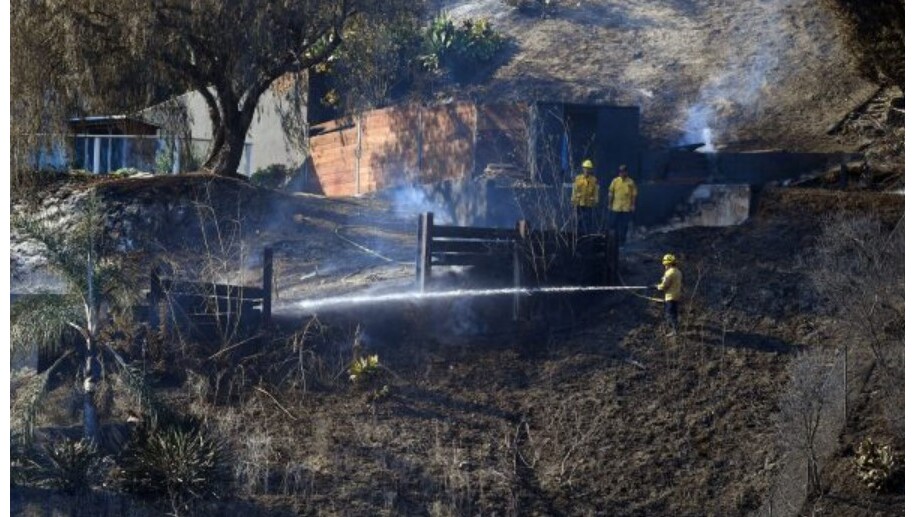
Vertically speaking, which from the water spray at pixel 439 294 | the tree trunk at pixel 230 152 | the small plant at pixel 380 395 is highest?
the tree trunk at pixel 230 152

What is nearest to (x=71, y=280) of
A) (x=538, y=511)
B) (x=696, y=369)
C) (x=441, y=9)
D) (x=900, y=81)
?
(x=538, y=511)

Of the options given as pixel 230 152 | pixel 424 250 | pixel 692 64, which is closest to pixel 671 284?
pixel 424 250

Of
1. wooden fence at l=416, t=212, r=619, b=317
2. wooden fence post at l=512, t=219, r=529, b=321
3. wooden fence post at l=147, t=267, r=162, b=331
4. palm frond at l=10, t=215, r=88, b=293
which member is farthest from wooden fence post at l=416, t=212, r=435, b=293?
palm frond at l=10, t=215, r=88, b=293

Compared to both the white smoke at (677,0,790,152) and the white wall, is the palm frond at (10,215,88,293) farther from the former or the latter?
the white smoke at (677,0,790,152)

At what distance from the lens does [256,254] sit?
2105 centimetres

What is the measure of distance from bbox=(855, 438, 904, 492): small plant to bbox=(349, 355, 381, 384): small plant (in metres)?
4.82

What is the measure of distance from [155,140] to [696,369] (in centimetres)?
922

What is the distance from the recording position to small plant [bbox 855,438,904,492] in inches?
630

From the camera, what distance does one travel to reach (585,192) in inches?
784

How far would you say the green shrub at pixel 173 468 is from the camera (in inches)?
627

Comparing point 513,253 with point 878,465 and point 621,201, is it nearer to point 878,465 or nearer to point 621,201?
point 621,201

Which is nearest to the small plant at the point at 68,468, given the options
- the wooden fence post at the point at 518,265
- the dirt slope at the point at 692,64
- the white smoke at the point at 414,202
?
the wooden fence post at the point at 518,265

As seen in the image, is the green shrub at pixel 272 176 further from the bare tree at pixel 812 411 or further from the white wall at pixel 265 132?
the bare tree at pixel 812 411

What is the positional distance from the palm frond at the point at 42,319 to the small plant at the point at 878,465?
7566 mm
